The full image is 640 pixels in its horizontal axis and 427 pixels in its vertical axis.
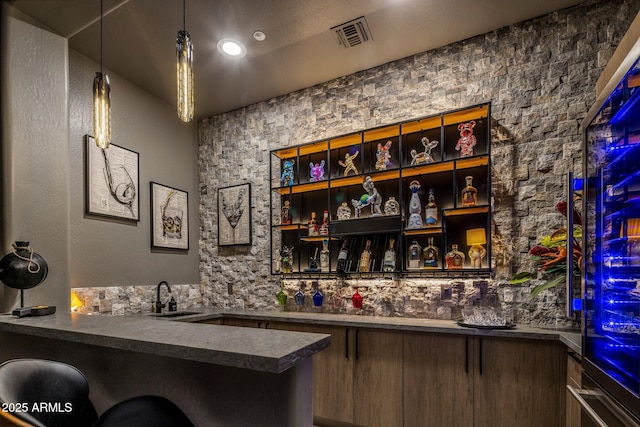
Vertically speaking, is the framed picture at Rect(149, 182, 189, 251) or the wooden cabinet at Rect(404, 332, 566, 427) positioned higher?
the framed picture at Rect(149, 182, 189, 251)

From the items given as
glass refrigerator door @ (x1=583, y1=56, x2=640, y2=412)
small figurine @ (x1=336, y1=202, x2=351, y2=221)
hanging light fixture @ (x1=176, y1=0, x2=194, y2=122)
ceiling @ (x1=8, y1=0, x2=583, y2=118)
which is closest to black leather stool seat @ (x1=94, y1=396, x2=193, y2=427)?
hanging light fixture @ (x1=176, y1=0, x2=194, y2=122)

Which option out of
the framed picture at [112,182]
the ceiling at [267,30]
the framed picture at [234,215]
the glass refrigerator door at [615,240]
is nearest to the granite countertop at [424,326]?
the glass refrigerator door at [615,240]

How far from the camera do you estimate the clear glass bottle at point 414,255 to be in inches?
119

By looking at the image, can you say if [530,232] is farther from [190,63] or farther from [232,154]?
[232,154]

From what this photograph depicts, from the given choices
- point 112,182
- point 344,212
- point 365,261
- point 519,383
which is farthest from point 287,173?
point 519,383

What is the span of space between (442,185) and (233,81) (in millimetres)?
2353

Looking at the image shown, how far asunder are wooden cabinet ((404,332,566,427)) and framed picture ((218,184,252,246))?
7.31 feet

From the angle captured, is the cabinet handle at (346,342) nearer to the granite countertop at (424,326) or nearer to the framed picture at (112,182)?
the granite countertop at (424,326)

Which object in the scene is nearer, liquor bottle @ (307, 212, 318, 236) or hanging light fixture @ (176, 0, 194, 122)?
hanging light fixture @ (176, 0, 194, 122)

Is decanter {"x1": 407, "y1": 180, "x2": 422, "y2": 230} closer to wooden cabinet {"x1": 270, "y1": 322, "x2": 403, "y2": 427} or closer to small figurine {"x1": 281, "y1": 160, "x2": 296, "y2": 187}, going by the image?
wooden cabinet {"x1": 270, "y1": 322, "x2": 403, "y2": 427}

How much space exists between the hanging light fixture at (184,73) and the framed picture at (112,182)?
208cm

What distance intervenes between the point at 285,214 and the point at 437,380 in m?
2.10

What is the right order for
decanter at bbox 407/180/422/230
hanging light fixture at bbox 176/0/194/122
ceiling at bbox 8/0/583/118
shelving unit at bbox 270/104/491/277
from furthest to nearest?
decanter at bbox 407/180/422/230, shelving unit at bbox 270/104/491/277, ceiling at bbox 8/0/583/118, hanging light fixture at bbox 176/0/194/122

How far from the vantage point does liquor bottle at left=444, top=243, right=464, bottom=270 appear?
284 centimetres
